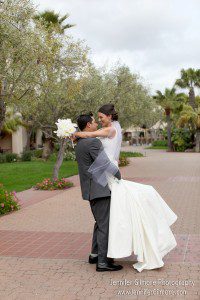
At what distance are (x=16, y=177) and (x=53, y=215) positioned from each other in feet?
29.9

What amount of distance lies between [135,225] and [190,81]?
4395 centimetres

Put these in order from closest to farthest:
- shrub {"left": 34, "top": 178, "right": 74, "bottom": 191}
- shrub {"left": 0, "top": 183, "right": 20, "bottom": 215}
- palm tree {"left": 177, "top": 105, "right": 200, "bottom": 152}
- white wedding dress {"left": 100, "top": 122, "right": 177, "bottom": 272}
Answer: white wedding dress {"left": 100, "top": 122, "right": 177, "bottom": 272}, shrub {"left": 0, "top": 183, "right": 20, "bottom": 215}, shrub {"left": 34, "top": 178, "right": 74, "bottom": 191}, palm tree {"left": 177, "top": 105, "right": 200, "bottom": 152}

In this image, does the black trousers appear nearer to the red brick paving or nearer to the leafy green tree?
the red brick paving

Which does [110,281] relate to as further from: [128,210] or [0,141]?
[0,141]

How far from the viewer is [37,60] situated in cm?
1128

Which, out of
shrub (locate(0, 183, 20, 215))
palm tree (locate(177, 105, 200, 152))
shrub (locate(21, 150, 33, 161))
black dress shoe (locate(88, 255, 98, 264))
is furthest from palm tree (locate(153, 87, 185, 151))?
black dress shoe (locate(88, 255, 98, 264))

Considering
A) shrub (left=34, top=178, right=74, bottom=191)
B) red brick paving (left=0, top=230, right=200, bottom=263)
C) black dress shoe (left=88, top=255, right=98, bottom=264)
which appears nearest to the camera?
black dress shoe (left=88, top=255, right=98, bottom=264)

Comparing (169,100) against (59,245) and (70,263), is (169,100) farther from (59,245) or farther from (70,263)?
(70,263)

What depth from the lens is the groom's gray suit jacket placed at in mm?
5371

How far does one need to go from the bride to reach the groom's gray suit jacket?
0.08m

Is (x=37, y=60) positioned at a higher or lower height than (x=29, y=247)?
higher

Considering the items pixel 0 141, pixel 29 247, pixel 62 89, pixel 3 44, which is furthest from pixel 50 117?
pixel 0 141

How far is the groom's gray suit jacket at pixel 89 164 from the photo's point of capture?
5371 mm

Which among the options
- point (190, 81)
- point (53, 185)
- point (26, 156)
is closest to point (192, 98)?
point (190, 81)
